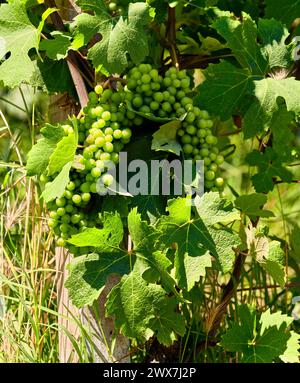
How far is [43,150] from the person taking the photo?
4.97 ft

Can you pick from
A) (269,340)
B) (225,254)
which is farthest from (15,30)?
(269,340)

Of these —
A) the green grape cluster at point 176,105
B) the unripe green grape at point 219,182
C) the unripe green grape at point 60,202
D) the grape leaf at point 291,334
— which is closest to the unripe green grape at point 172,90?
the green grape cluster at point 176,105

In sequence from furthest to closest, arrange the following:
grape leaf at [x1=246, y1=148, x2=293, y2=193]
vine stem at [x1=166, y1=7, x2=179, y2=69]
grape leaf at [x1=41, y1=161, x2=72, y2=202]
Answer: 1. grape leaf at [x1=246, y1=148, x2=293, y2=193]
2. vine stem at [x1=166, y1=7, x2=179, y2=69]
3. grape leaf at [x1=41, y1=161, x2=72, y2=202]

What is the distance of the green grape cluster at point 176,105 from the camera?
1506mm

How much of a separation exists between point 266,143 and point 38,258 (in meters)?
0.70

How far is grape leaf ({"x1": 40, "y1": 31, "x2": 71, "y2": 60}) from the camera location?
151 centimetres

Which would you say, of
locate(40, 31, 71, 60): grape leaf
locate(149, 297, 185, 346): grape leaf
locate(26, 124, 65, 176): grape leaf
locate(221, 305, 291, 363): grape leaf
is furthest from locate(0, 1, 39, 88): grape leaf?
locate(221, 305, 291, 363): grape leaf

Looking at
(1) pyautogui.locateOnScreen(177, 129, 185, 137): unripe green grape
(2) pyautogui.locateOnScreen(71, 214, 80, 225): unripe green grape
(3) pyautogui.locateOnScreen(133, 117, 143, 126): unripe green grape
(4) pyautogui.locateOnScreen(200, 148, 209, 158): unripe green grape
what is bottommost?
(2) pyautogui.locateOnScreen(71, 214, 80, 225): unripe green grape

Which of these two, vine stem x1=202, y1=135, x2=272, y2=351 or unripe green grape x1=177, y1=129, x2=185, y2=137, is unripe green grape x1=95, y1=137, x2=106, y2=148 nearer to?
unripe green grape x1=177, y1=129, x2=185, y2=137

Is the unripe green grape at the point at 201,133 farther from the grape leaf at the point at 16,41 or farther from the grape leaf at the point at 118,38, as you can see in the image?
the grape leaf at the point at 16,41

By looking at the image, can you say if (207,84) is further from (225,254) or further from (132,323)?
(132,323)

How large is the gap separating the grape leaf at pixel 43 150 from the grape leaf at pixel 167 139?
20cm

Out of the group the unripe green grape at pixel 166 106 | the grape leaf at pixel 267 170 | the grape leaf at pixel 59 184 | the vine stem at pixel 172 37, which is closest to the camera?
the grape leaf at pixel 59 184

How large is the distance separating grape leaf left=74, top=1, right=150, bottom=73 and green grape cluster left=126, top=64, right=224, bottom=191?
65 millimetres
